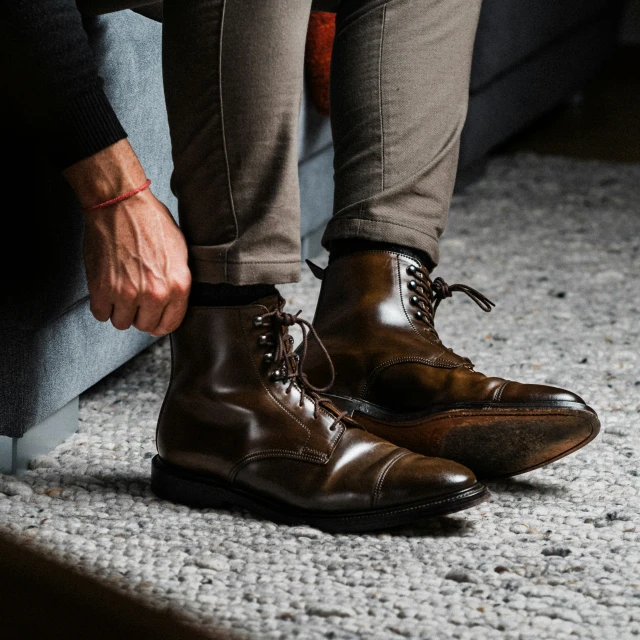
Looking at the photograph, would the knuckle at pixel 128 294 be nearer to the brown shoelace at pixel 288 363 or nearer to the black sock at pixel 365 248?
the brown shoelace at pixel 288 363

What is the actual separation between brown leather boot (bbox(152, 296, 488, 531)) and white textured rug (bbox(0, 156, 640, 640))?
0.09ft

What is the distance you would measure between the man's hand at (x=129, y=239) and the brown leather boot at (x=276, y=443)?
0.16ft

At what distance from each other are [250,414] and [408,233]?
0.81ft

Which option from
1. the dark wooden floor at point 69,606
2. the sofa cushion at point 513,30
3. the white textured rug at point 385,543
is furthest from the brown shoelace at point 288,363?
the sofa cushion at point 513,30

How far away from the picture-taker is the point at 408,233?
866 millimetres

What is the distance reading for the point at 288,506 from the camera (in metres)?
0.75

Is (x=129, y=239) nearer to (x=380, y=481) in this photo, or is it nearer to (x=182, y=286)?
(x=182, y=286)

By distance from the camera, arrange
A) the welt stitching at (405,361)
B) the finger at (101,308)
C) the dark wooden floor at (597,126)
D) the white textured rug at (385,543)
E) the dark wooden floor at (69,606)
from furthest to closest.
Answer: the dark wooden floor at (597,126)
the welt stitching at (405,361)
the finger at (101,308)
the white textured rug at (385,543)
the dark wooden floor at (69,606)

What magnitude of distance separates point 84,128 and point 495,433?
16.9 inches

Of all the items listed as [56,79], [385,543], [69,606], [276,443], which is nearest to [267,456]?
[276,443]

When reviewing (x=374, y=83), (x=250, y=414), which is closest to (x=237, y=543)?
(x=250, y=414)

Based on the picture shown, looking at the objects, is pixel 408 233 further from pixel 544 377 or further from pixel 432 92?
pixel 544 377

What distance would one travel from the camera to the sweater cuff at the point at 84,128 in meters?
0.68

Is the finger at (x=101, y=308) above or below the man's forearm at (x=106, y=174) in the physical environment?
below
